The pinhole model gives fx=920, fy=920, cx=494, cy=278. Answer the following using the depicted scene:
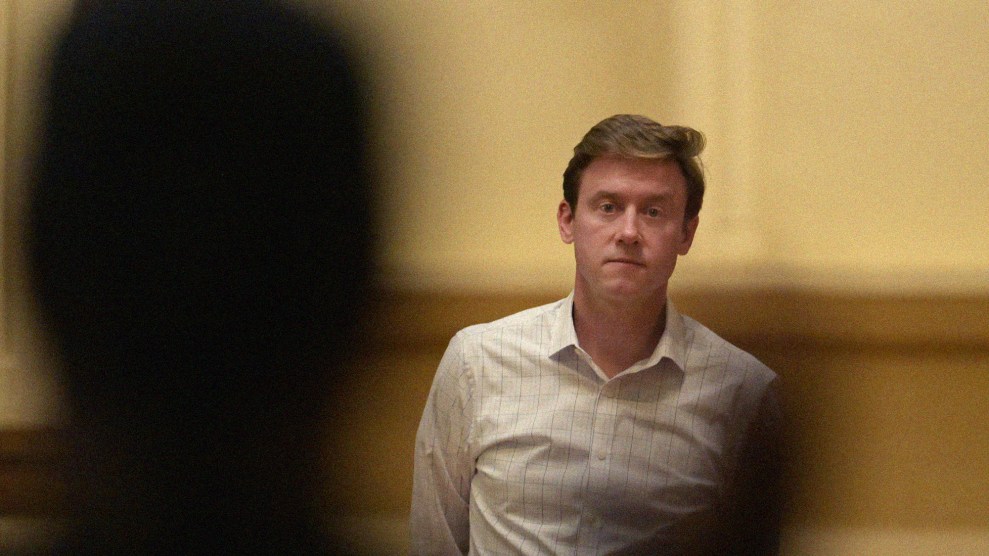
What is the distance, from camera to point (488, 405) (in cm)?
93

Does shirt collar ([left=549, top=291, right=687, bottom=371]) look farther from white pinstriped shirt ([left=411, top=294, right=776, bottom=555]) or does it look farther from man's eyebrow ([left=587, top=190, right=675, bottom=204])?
man's eyebrow ([left=587, top=190, right=675, bottom=204])

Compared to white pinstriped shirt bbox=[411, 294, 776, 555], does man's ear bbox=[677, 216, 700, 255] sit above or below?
above

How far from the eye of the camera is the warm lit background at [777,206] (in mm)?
892

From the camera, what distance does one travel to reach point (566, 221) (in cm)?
90

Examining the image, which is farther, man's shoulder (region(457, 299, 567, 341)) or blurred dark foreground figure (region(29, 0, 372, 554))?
man's shoulder (region(457, 299, 567, 341))

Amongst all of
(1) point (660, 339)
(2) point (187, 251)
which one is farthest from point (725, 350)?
(2) point (187, 251)

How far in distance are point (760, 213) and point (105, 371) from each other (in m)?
0.64

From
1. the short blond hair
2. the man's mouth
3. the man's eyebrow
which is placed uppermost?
the short blond hair

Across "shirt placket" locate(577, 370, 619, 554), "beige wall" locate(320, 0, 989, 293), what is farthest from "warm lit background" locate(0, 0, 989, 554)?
"shirt placket" locate(577, 370, 619, 554)

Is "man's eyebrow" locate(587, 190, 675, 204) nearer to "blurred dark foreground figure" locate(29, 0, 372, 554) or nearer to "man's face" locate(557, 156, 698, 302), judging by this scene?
"man's face" locate(557, 156, 698, 302)

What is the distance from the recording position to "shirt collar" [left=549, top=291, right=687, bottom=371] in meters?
0.90

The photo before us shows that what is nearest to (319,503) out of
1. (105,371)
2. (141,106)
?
(105,371)

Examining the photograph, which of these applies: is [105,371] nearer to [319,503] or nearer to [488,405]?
[319,503]

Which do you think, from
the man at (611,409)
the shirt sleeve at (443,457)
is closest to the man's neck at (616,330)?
the man at (611,409)
